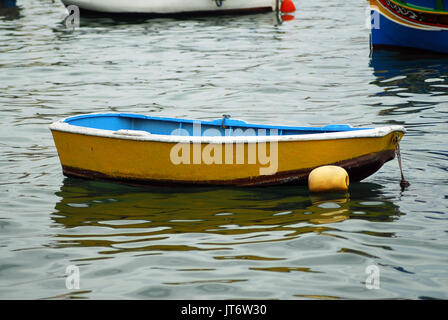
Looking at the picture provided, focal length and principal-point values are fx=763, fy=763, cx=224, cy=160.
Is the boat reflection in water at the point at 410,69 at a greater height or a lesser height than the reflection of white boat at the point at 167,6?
lesser

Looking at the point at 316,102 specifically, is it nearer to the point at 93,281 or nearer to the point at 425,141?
the point at 425,141

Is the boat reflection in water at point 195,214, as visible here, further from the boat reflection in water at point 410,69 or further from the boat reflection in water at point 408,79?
the boat reflection in water at point 410,69

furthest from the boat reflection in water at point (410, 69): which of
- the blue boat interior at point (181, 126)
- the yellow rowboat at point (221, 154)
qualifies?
the yellow rowboat at point (221, 154)

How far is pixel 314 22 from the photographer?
2325 cm

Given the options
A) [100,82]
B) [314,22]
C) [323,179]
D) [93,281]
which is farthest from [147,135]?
[314,22]

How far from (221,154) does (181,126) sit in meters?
1.36

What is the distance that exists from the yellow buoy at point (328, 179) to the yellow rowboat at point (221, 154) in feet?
0.67

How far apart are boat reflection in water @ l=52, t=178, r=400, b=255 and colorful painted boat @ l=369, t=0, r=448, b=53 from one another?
351 inches

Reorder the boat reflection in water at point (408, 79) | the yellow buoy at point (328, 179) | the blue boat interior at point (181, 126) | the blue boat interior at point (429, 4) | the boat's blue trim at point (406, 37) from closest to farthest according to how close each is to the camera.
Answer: the yellow buoy at point (328, 179)
the blue boat interior at point (181, 126)
the boat reflection in water at point (408, 79)
the boat's blue trim at point (406, 37)
the blue boat interior at point (429, 4)

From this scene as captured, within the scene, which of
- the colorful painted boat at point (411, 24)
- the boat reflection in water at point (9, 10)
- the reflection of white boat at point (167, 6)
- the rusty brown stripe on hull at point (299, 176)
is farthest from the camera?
the boat reflection in water at point (9, 10)

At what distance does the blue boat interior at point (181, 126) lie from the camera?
9312 millimetres

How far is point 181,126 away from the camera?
31.7 feet

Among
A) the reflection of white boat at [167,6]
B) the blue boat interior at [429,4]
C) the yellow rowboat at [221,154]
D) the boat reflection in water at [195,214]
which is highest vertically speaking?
the blue boat interior at [429,4]

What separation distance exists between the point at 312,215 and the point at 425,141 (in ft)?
11.3
